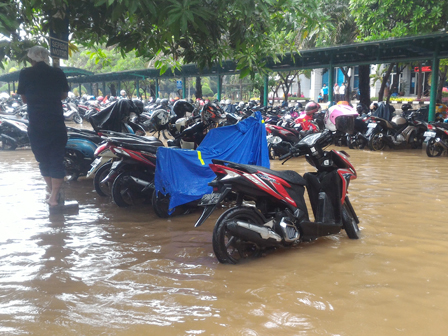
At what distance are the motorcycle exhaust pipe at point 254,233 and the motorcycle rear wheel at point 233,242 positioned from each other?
0.06m

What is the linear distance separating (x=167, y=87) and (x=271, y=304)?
206 ft

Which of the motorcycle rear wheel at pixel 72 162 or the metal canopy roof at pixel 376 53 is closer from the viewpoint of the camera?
the motorcycle rear wheel at pixel 72 162

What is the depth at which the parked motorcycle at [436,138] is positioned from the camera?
967cm

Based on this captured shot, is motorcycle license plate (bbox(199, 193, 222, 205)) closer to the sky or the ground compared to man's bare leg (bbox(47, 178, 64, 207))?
closer to the sky

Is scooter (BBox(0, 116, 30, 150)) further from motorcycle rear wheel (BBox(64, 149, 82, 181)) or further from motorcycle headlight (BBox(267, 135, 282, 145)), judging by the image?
motorcycle headlight (BBox(267, 135, 282, 145))

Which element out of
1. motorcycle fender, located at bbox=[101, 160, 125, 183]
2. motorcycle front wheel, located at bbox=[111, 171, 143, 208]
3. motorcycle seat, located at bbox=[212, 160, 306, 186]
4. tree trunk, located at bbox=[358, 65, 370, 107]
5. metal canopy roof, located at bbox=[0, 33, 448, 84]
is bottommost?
motorcycle front wheel, located at bbox=[111, 171, 143, 208]

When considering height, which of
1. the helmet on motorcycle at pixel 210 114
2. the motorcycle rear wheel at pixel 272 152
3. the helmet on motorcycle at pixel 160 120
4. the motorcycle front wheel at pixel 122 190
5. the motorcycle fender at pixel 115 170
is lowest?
the motorcycle rear wheel at pixel 272 152

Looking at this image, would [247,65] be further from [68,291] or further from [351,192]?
[68,291]

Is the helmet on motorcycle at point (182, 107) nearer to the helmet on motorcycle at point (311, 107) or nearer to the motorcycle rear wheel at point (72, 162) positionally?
the motorcycle rear wheel at point (72, 162)

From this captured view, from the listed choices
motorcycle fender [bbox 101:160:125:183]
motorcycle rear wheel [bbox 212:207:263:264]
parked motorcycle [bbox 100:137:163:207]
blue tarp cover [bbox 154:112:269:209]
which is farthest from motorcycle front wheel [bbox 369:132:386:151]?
motorcycle rear wheel [bbox 212:207:263:264]

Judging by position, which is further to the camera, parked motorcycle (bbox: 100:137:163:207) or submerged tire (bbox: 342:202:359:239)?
parked motorcycle (bbox: 100:137:163:207)


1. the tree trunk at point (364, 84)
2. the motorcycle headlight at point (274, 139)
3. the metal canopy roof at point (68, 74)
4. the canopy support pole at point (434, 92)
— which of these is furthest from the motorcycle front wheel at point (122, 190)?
the metal canopy roof at point (68, 74)

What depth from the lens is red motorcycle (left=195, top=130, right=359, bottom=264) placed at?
342cm

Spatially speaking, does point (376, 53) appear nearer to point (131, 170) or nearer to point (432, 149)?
point (432, 149)
